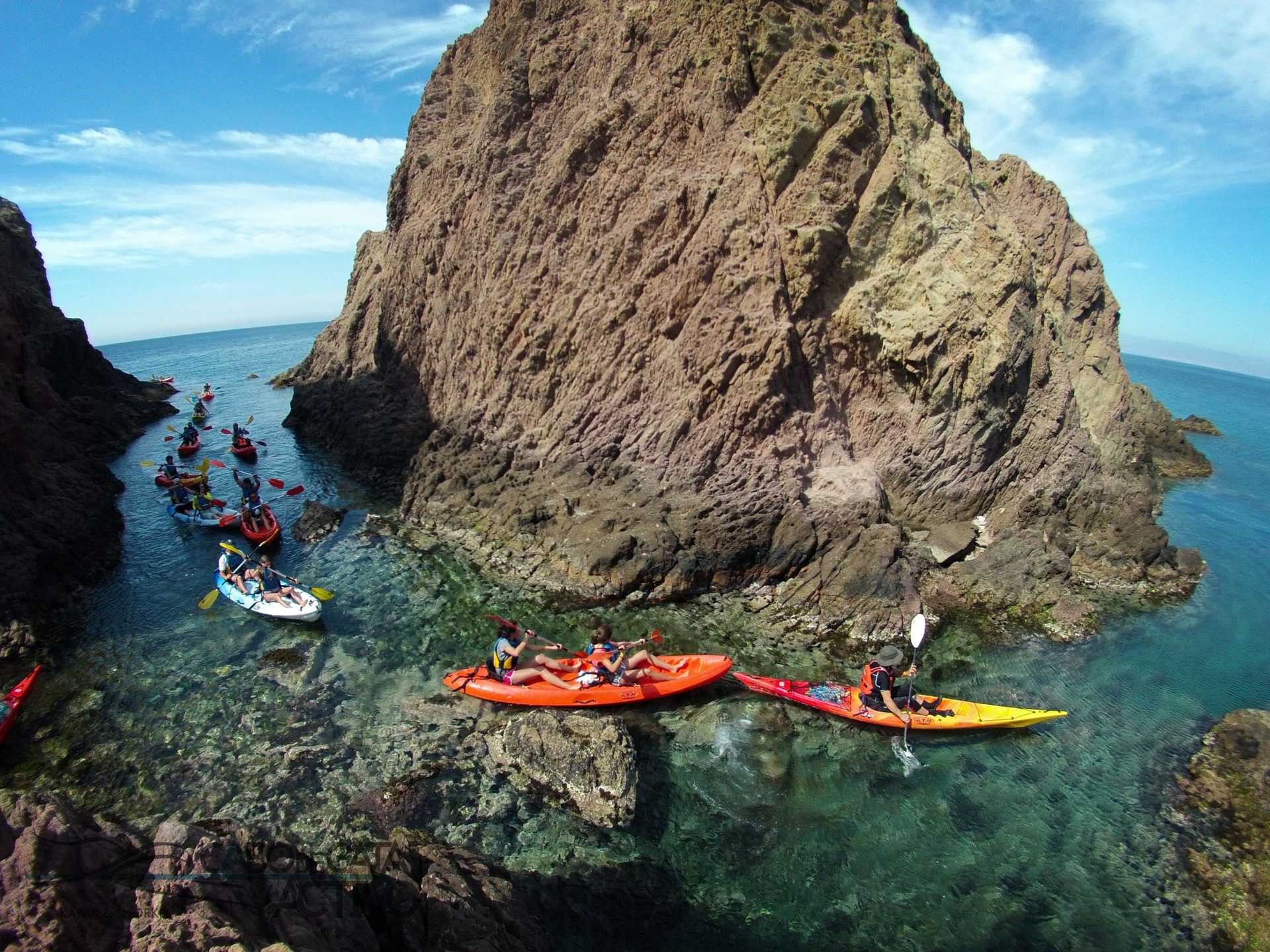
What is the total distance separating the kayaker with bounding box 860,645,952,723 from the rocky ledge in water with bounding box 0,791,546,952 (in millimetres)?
8101

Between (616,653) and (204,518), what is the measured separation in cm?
1822

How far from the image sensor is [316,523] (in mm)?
21906

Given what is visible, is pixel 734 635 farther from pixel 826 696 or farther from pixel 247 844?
pixel 247 844

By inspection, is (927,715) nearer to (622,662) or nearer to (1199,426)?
(622,662)

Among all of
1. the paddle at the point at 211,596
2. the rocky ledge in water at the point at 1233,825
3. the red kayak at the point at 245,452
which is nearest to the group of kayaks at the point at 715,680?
the rocky ledge in water at the point at 1233,825

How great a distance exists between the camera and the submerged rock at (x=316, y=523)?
21.5 m

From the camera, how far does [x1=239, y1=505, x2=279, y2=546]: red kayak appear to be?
20.9 metres

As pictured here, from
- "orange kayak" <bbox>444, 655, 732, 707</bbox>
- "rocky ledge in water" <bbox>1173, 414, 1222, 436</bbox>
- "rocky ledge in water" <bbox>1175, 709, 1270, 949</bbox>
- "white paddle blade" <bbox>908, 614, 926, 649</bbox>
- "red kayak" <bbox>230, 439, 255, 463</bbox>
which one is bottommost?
"rocky ledge in water" <bbox>1175, 709, 1270, 949</bbox>

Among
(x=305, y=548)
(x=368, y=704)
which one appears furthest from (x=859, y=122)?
(x=305, y=548)

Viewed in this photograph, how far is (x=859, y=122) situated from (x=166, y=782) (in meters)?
22.4

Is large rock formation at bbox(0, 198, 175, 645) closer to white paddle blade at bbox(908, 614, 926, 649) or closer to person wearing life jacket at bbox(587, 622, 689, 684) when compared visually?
person wearing life jacket at bbox(587, 622, 689, 684)

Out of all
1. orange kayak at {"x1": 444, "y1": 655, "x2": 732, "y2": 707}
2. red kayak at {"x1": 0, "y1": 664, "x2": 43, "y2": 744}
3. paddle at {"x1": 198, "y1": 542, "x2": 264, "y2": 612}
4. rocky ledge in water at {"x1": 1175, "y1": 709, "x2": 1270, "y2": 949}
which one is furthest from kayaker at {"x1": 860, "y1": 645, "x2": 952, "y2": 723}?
red kayak at {"x1": 0, "y1": 664, "x2": 43, "y2": 744}

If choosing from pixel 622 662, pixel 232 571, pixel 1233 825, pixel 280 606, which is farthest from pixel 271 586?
pixel 1233 825

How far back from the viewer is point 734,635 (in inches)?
617
